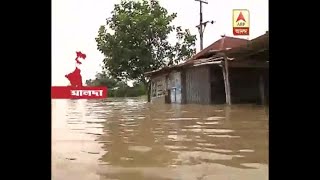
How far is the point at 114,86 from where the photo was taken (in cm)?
354

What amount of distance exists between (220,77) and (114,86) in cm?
291

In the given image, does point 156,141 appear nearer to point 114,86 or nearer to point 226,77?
point 114,86

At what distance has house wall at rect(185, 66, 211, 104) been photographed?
572 centimetres

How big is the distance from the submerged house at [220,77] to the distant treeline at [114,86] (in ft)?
3.44

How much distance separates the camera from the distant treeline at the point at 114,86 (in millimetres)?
3371

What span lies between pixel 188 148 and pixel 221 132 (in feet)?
2.83

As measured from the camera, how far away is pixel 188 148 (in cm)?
364

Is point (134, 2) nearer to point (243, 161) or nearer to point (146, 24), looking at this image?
point (146, 24)
